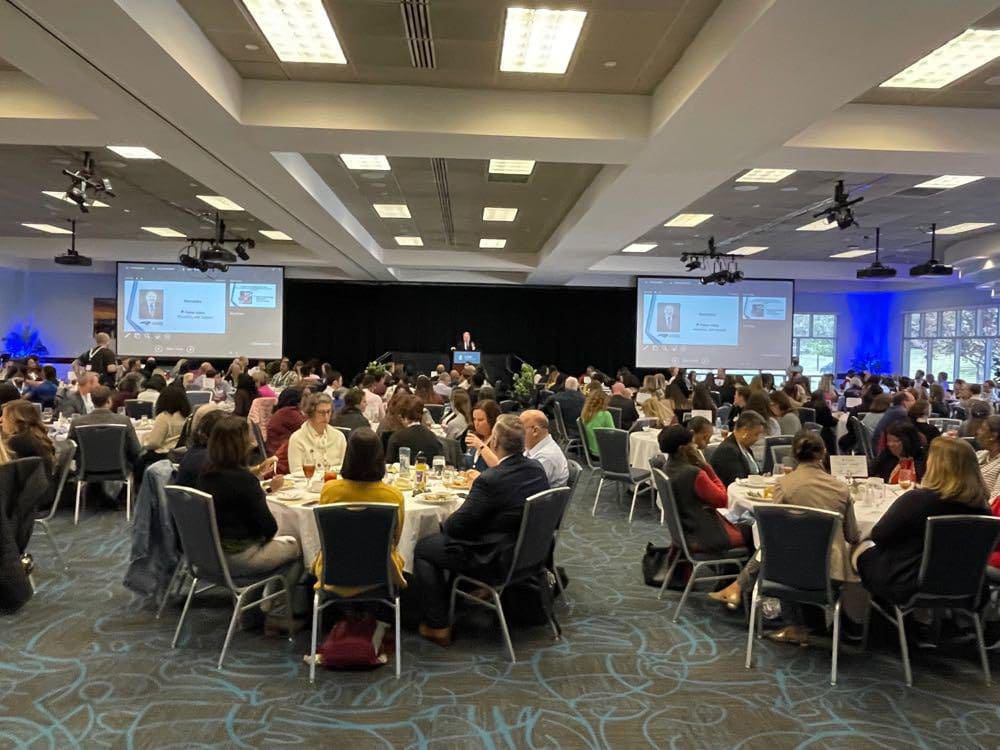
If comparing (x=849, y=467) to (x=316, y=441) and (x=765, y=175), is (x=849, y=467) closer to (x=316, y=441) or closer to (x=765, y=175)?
(x=316, y=441)

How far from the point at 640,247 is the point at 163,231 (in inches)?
395

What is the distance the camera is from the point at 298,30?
17.5 ft

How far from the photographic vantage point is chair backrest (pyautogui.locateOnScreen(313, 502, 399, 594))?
3559mm

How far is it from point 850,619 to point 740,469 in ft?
4.23

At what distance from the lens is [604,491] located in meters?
9.09

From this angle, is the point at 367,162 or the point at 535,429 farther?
the point at 367,162

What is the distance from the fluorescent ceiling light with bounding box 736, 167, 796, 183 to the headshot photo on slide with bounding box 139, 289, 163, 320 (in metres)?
13.9

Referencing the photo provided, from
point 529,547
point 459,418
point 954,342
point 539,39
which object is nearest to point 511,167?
point 459,418

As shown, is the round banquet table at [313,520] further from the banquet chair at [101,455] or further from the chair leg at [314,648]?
the banquet chair at [101,455]

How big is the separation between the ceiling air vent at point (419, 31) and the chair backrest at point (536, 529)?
326cm

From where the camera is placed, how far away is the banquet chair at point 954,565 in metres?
3.62

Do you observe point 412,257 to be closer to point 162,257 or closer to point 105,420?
point 162,257

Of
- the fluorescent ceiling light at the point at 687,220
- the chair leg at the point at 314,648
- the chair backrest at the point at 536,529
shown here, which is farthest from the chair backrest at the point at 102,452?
the fluorescent ceiling light at the point at 687,220

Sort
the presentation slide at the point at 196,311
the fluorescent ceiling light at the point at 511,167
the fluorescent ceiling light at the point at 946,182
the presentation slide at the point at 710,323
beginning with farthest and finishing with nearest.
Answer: the presentation slide at the point at 710,323 < the presentation slide at the point at 196,311 < the fluorescent ceiling light at the point at 946,182 < the fluorescent ceiling light at the point at 511,167
